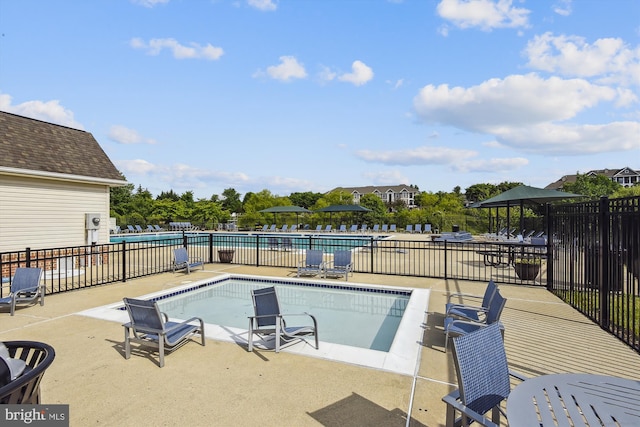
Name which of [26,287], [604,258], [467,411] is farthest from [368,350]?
[26,287]

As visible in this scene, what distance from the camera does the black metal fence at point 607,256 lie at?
4711 mm

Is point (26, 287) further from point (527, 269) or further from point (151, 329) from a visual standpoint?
point (527, 269)

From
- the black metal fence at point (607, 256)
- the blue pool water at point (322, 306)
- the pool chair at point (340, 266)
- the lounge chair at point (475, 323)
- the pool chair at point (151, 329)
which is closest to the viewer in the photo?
the lounge chair at point (475, 323)

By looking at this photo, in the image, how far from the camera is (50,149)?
12578 mm

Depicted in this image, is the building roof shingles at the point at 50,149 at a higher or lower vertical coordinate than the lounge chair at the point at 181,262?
higher

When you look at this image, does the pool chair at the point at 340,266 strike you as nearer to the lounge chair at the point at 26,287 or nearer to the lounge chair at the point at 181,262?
the lounge chair at the point at 181,262

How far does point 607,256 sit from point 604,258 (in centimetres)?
6

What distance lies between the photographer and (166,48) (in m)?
13.9

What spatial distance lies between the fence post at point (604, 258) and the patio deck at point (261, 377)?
28cm

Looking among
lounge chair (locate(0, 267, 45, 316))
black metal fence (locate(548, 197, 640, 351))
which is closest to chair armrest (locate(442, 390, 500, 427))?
black metal fence (locate(548, 197, 640, 351))

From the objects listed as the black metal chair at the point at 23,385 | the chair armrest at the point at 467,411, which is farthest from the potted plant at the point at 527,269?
the black metal chair at the point at 23,385

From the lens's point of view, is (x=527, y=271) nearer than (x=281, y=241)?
Yes

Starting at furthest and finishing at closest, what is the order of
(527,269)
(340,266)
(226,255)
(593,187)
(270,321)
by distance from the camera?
(593,187) → (226,255) → (340,266) → (527,269) → (270,321)

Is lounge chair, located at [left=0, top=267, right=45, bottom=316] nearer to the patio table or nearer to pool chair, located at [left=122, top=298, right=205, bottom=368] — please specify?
pool chair, located at [left=122, top=298, right=205, bottom=368]
